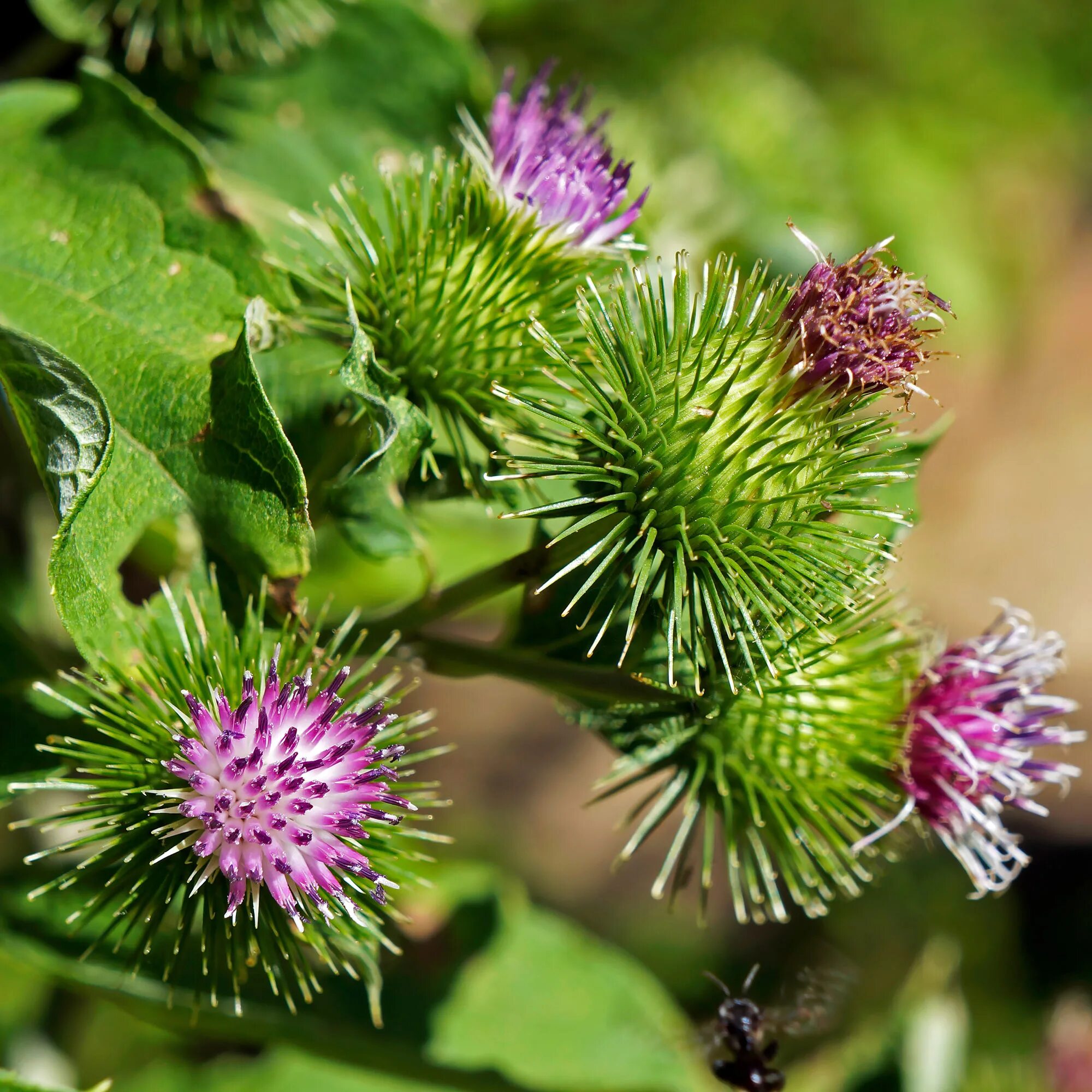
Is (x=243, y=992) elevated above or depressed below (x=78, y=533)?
below

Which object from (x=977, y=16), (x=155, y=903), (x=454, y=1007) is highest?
(x=977, y=16)

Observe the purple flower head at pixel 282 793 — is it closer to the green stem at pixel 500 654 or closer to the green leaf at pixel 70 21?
the green stem at pixel 500 654

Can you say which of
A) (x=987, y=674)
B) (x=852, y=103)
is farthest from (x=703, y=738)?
(x=852, y=103)

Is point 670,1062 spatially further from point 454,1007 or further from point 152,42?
point 152,42

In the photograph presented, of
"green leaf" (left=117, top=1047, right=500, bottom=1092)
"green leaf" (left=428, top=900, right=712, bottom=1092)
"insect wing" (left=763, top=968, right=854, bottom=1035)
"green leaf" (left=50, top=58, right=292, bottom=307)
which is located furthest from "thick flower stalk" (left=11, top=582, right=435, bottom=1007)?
"green leaf" (left=117, top=1047, right=500, bottom=1092)

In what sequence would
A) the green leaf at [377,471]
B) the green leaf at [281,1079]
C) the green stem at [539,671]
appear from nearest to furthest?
1. the green leaf at [377,471]
2. the green stem at [539,671]
3. the green leaf at [281,1079]

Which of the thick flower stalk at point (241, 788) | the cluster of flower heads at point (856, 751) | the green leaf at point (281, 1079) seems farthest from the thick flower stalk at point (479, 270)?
the green leaf at point (281, 1079)

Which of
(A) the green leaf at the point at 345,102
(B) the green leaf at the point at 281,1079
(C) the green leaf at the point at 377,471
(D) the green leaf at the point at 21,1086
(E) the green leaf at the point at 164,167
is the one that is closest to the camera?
(D) the green leaf at the point at 21,1086
